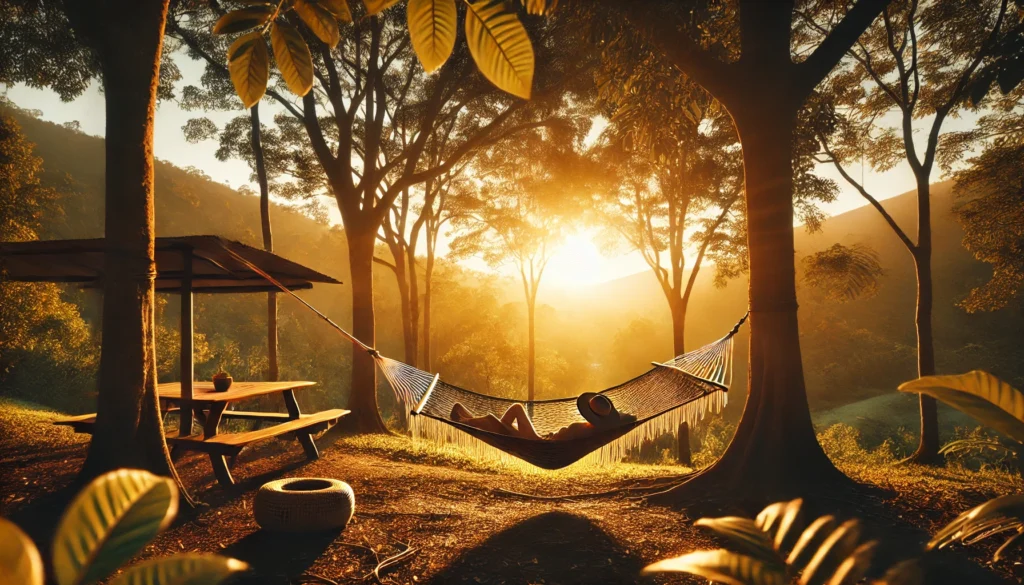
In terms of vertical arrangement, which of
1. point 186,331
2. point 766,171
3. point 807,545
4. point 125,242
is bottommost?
point 807,545

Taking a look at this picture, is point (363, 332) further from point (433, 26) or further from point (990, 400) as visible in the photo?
point (990, 400)

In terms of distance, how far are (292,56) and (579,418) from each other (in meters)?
4.22

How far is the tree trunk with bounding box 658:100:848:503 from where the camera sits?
3.26 m

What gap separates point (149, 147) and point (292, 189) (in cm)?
737

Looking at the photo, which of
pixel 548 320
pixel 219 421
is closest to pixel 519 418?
pixel 219 421

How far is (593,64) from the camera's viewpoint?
6758mm

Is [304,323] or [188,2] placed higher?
[188,2]

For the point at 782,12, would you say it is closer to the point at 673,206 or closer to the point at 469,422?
the point at 469,422

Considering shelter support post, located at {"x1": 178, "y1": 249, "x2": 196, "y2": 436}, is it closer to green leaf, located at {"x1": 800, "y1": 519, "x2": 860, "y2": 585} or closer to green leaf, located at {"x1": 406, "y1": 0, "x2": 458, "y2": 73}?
green leaf, located at {"x1": 406, "y1": 0, "x2": 458, "y2": 73}

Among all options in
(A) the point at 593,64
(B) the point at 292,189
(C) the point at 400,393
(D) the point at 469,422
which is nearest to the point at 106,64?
(C) the point at 400,393

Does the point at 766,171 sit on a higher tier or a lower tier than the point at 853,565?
higher

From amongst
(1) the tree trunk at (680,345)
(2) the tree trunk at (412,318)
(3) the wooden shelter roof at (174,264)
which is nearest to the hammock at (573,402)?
(3) the wooden shelter roof at (174,264)

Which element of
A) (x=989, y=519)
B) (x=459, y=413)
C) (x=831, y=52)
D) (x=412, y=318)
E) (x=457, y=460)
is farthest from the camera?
(x=412, y=318)

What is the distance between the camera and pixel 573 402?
4.44m
